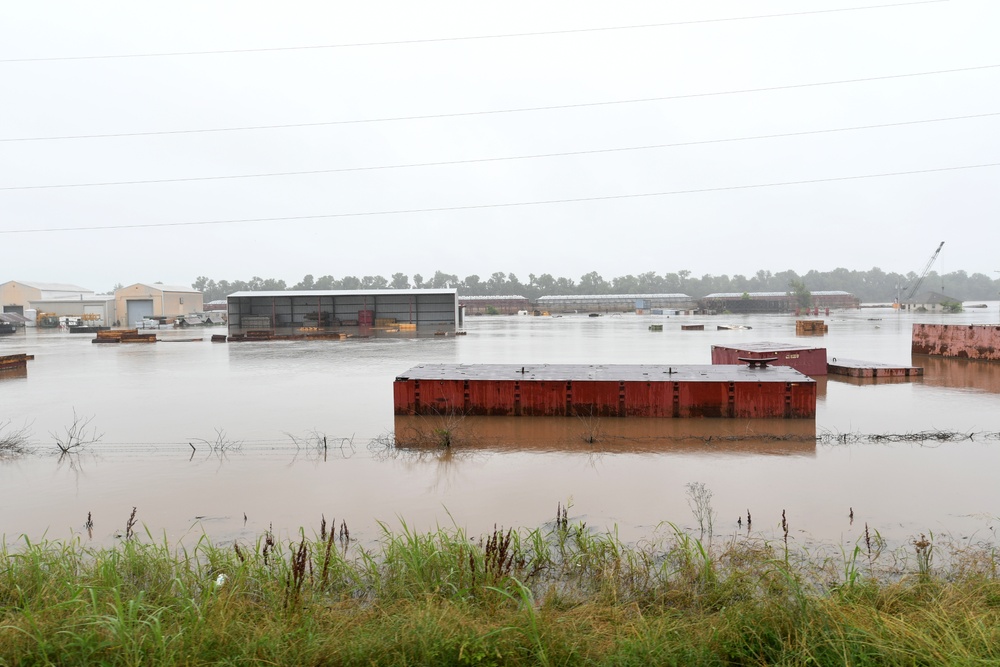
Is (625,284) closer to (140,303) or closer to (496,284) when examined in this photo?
(496,284)

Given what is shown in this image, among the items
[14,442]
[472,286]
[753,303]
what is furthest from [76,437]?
[472,286]

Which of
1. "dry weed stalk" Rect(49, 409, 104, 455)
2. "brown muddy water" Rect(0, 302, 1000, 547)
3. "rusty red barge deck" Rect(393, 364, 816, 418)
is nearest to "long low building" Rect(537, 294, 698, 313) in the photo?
"brown muddy water" Rect(0, 302, 1000, 547)

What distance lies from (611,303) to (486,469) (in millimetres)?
120116

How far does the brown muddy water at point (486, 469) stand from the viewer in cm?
780

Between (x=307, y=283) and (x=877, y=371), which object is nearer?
(x=877, y=371)

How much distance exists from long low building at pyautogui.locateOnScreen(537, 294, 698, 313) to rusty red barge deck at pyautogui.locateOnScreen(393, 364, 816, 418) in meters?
112

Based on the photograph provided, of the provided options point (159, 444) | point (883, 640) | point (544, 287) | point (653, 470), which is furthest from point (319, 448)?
point (544, 287)

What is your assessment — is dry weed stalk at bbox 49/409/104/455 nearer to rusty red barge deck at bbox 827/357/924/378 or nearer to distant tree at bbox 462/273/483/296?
rusty red barge deck at bbox 827/357/924/378

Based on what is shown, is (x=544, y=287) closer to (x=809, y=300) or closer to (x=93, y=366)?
(x=809, y=300)

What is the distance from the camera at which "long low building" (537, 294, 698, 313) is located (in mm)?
124812

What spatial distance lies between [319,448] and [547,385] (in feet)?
16.2

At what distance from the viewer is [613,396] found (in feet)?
44.4

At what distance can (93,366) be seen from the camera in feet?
86.3

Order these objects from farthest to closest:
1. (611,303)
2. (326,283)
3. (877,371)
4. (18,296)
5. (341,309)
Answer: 1. (326,283)
2. (611,303)
3. (18,296)
4. (341,309)
5. (877,371)
